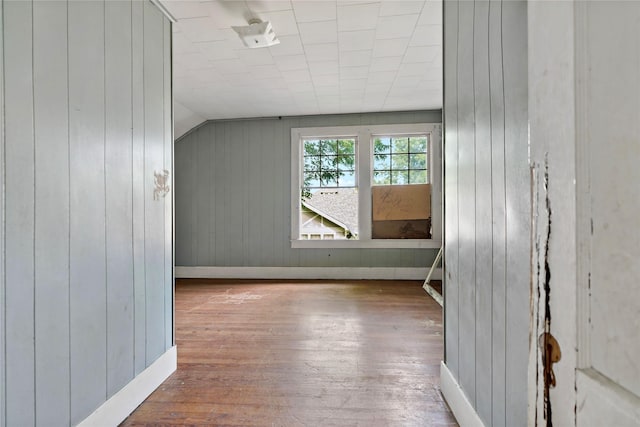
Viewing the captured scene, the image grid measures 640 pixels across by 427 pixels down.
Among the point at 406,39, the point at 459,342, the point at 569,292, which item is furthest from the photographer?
the point at 406,39

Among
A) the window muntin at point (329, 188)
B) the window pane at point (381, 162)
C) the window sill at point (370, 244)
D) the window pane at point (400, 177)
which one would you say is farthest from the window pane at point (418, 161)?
the window sill at point (370, 244)

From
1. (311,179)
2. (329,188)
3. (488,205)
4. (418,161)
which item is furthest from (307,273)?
(488,205)

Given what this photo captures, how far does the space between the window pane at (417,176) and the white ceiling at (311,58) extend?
0.91m

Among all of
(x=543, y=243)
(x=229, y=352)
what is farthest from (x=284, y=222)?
(x=543, y=243)

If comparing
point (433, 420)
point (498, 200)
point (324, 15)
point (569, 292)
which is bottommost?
point (433, 420)

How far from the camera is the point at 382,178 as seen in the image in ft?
15.1

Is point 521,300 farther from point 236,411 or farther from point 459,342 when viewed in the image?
point 236,411

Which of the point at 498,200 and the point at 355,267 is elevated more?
the point at 498,200

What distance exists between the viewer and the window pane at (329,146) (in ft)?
15.5

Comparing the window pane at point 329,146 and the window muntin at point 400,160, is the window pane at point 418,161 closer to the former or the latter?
the window muntin at point 400,160

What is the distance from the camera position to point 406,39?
2604 millimetres

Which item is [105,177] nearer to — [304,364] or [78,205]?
[78,205]

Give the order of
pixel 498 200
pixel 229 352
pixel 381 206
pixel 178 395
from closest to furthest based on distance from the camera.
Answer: pixel 498 200 → pixel 178 395 → pixel 229 352 → pixel 381 206

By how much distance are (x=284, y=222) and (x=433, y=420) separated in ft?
11.5
